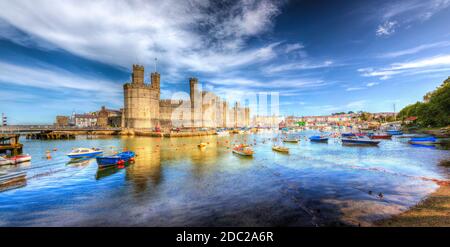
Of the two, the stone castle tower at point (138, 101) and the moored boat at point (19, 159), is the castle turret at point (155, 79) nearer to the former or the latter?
the stone castle tower at point (138, 101)

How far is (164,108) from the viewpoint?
99562mm

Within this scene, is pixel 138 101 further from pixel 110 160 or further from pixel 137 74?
pixel 110 160

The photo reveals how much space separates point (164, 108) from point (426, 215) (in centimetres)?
9918

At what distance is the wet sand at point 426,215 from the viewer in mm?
7672

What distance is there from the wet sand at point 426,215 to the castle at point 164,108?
278 feet

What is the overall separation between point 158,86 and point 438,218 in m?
97.8

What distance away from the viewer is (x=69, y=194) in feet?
40.1

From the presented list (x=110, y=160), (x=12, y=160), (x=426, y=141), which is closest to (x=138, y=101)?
(x=12, y=160)

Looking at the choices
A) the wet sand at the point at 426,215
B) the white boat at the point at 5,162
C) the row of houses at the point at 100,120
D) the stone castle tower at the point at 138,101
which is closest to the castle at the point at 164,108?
the stone castle tower at the point at 138,101

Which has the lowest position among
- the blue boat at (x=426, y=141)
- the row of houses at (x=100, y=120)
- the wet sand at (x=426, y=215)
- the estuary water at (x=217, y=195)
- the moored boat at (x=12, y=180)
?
the estuary water at (x=217, y=195)

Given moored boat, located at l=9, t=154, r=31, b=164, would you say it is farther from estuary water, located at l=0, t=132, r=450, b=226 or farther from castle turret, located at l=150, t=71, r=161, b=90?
castle turret, located at l=150, t=71, r=161, b=90

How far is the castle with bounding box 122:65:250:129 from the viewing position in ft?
269
